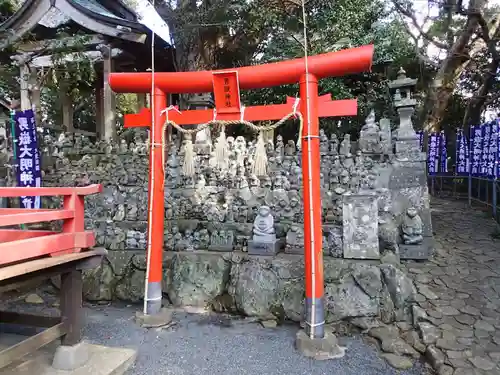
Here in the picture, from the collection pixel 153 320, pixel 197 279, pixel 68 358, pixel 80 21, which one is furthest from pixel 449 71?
pixel 68 358

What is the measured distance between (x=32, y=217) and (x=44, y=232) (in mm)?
465

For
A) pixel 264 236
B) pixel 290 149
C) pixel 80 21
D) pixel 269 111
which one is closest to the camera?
pixel 269 111

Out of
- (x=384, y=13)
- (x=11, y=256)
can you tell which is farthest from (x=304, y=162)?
(x=384, y=13)

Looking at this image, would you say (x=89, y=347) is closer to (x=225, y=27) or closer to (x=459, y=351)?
(x=459, y=351)

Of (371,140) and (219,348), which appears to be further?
(371,140)

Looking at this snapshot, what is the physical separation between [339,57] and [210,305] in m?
4.14

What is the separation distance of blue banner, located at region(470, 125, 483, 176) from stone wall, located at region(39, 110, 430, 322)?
4295 millimetres

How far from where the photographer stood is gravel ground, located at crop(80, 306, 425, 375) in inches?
157

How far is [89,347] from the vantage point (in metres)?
3.93

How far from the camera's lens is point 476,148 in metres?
9.14

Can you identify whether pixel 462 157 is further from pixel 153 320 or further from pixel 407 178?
pixel 153 320

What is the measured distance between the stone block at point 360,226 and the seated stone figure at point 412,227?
72 centimetres

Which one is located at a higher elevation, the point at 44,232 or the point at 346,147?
the point at 346,147

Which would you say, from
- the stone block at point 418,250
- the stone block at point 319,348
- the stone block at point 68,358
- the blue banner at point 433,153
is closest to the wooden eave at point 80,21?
the stone block at point 68,358
